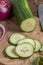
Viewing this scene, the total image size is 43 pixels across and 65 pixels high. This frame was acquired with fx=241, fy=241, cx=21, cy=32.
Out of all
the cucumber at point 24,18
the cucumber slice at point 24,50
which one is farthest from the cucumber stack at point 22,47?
the cucumber at point 24,18

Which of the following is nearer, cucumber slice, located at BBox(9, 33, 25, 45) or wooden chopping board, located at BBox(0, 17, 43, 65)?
wooden chopping board, located at BBox(0, 17, 43, 65)

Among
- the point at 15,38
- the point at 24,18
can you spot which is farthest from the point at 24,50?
the point at 24,18

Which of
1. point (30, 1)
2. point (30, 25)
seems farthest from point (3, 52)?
point (30, 1)

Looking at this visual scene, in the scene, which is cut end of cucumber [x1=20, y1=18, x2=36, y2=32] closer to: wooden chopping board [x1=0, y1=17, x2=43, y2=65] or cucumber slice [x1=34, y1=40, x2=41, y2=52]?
wooden chopping board [x1=0, y1=17, x2=43, y2=65]

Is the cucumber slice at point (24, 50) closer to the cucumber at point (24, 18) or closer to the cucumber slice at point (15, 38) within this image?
the cucumber slice at point (15, 38)

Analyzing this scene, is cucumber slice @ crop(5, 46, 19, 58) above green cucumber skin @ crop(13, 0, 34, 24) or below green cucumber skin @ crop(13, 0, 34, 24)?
below

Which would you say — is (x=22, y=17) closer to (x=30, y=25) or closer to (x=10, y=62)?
(x=30, y=25)

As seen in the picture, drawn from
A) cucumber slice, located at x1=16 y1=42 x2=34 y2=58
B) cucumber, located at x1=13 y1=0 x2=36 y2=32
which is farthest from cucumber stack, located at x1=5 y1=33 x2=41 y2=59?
cucumber, located at x1=13 y1=0 x2=36 y2=32

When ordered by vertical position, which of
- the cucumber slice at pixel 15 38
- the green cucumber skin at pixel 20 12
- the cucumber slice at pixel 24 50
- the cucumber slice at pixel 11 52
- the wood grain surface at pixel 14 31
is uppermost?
the green cucumber skin at pixel 20 12
